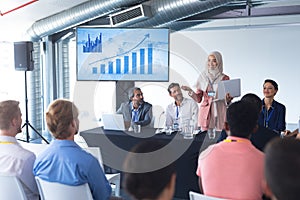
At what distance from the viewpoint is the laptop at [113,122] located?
13.5ft

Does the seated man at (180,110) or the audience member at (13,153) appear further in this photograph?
the seated man at (180,110)

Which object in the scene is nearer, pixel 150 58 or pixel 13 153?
pixel 13 153

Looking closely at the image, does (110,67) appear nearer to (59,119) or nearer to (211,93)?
(211,93)

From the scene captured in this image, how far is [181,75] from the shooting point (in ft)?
23.3

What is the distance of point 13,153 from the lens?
2.41m

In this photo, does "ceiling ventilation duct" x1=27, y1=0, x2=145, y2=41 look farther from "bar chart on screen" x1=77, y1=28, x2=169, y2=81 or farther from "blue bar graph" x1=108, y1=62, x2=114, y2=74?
"blue bar graph" x1=108, y1=62, x2=114, y2=74

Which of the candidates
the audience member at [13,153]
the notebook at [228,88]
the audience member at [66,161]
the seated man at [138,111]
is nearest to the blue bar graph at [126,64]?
the seated man at [138,111]

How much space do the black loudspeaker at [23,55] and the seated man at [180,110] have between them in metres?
2.74

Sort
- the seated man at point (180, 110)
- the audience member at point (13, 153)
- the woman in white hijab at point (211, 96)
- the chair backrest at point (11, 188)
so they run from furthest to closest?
the woman in white hijab at point (211, 96) < the seated man at point (180, 110) < the audience member at point (13, 153) < the chair backrest at point (11, 188)

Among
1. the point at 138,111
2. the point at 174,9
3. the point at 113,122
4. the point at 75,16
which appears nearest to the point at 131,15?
the point at 174,9

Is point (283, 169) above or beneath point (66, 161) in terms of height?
above

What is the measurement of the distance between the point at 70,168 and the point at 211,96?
254cm

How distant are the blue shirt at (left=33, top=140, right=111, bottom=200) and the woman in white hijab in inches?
91.8

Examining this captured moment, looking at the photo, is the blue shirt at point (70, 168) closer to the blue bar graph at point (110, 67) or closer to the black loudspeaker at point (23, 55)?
the blue bar graph at point (110, 67)
